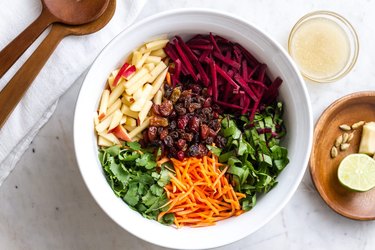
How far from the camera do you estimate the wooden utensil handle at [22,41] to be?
2.06 meters

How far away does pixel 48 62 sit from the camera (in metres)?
2.18

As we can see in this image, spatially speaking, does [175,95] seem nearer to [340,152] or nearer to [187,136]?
[187,136]

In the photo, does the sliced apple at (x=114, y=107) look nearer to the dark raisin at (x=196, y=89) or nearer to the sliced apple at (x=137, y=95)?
the sliced apple at (x=137, y=95)

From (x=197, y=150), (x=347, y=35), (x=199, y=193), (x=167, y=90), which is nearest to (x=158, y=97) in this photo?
(x=167, y=90)

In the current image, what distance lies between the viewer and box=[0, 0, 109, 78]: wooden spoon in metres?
2.06

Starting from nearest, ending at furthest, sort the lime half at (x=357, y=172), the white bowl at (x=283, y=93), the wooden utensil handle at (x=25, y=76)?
the white bowl at (x=283, y=93)
the wooden utensil handle at (x=25, y=76)
the lime half at (x=357, y=172)

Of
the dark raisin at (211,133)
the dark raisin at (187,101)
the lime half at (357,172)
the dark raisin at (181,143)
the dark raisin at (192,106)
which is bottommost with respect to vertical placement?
the lime half at (357,172)

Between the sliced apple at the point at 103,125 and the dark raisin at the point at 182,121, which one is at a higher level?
the sliced apple at the point at 103,125

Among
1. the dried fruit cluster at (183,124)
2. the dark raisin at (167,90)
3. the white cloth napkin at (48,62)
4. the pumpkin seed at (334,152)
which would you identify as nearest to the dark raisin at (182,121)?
the dried fruit cluster at (183,124)

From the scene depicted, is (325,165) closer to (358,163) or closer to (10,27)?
(358,163)

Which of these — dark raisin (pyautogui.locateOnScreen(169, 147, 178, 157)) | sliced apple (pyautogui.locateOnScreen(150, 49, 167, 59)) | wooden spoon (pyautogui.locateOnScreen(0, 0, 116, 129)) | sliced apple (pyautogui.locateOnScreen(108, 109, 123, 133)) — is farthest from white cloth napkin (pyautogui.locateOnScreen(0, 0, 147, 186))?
dark raisin (pyautogui.locateOnScreen(169, 147, 178, 157))

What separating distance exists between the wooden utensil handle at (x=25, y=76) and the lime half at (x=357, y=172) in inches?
49.4

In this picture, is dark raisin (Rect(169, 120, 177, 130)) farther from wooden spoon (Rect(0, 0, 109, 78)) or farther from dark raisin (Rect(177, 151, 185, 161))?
wooden spoon (Rect(0, 0, 109, 78))

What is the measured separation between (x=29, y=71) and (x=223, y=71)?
0.73 m
